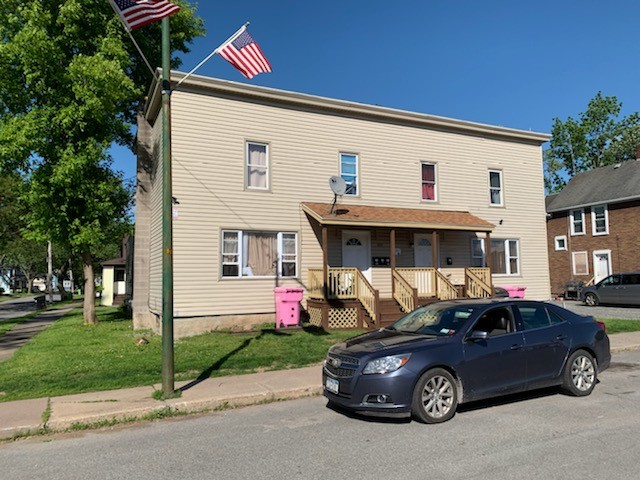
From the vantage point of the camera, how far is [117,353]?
11180 millimetres

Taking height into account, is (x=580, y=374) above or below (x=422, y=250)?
below

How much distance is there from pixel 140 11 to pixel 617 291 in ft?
77.9

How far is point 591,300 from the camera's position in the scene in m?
24.3

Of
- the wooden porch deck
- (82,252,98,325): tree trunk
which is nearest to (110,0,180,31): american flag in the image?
the wooden porch deck

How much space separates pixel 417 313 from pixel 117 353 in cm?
731

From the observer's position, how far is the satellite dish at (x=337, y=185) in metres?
15.3

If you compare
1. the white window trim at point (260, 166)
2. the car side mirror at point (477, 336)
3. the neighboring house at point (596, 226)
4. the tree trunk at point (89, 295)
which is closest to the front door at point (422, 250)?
the white window trim at point (260, 166)

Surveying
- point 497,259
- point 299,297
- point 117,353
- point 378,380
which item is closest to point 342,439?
point 378,380

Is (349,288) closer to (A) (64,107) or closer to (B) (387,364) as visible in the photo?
(B) (387,364)

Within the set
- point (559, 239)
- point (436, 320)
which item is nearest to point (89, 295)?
point (436, 320)

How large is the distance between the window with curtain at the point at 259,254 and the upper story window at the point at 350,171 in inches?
107

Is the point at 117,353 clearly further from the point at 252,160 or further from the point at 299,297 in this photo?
the point at 252,160

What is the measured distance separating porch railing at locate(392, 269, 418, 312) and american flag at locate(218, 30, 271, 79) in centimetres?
786

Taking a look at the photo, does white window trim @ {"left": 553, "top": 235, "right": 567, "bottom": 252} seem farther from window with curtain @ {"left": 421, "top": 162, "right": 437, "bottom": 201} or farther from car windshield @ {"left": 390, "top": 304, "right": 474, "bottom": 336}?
car windshield @ {"left": 390, "top": 304, "right": 474, "bottom": 336}
